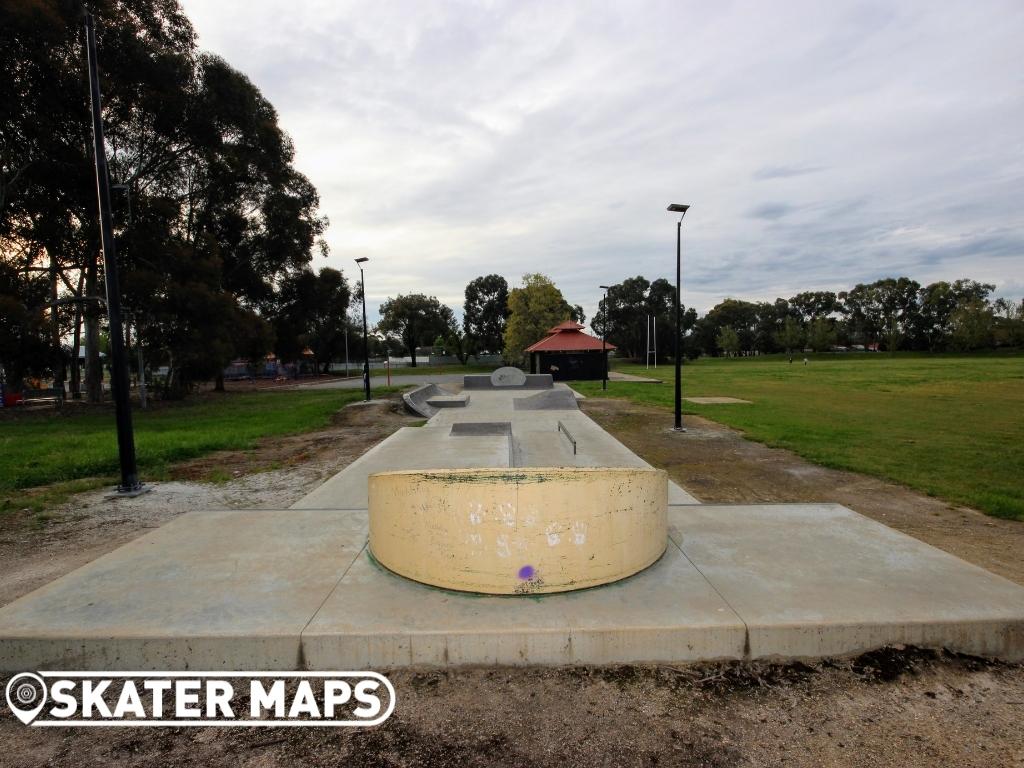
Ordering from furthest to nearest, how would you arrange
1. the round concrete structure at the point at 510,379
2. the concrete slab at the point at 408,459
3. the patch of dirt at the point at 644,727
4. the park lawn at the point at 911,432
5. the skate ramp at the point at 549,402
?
the round concrete structure at the point at 510,379 < the skate ramp at the point at 549,402 < the park lawn at the point at 911,432 < the concrete slab at the point at 408,459 < the patch of dirt at the point at 644,727

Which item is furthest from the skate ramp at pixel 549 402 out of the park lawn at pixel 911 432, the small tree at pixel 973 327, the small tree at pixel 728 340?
the small tree at pixel 973 327

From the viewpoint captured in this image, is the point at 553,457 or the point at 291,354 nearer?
the point at 553,457

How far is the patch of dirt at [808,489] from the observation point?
234 inches

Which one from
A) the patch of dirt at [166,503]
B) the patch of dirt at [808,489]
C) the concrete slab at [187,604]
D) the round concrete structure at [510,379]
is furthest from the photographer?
the round concrete structure at [510,379]

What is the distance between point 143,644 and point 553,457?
265 inches

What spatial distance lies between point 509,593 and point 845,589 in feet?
8.18

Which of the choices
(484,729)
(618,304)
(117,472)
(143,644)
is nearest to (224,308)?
(117,472)

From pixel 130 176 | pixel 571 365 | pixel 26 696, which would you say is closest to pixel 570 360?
pixel 571 365

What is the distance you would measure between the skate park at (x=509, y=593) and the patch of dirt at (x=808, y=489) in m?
1.79

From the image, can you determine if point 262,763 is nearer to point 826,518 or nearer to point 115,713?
point 115,713

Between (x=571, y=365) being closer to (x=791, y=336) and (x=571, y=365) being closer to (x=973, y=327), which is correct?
(x=791, y=336)

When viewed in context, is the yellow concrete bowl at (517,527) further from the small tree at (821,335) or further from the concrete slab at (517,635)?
the small tree at (821,335)

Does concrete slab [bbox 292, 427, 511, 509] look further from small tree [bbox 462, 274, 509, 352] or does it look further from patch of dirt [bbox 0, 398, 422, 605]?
small tree [bbox 462, 274, 509, 352]

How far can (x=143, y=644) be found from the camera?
10.7 feet
